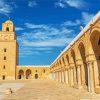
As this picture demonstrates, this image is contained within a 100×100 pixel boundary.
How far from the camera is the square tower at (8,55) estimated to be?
5069 cm

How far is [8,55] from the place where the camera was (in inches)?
2047

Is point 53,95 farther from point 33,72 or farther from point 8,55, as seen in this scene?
point 33,72

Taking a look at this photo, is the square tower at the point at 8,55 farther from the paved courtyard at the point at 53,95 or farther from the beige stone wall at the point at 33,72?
the paved courtyard at the point at 53,95

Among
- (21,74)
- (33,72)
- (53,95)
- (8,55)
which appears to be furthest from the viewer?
(33,72)

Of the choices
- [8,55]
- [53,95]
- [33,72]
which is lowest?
[53,95]

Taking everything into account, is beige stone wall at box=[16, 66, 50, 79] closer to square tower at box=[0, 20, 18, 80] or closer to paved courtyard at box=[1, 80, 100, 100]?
square tower at box=[0, 20, 18, 80]

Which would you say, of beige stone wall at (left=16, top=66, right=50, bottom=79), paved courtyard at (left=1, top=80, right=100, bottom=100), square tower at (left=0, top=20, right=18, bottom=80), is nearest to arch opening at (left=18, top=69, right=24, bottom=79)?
beige stone wall at (left=16, top=66, right=50, bottom=79)

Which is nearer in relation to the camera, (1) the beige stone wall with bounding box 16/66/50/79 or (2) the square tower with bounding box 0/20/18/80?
(2) the square tower with bounding box 0/20/18/80

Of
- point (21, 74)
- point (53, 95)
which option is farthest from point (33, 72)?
point (53, 95)

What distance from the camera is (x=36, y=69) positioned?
60469 millimetres

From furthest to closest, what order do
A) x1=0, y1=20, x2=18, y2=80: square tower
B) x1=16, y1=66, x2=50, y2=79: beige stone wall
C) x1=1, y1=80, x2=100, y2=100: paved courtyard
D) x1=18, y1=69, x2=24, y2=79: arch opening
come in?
x1=16, y1=66, x2=50, y2=79: beige stone wall, x1=18, y1=69, x2=24, y2=79: arch opening, x1=0, y1=20, x2=18, y2=80: square tower, x1=1, y1=80, x2=100, y2=100: paved courtyard

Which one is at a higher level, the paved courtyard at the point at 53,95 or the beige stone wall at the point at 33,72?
the beige stone wall at the point at 33,72

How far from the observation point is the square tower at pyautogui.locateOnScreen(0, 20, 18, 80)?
166ft

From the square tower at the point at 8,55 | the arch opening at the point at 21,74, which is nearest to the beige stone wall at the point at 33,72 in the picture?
the arch opening at the point at 21,74
